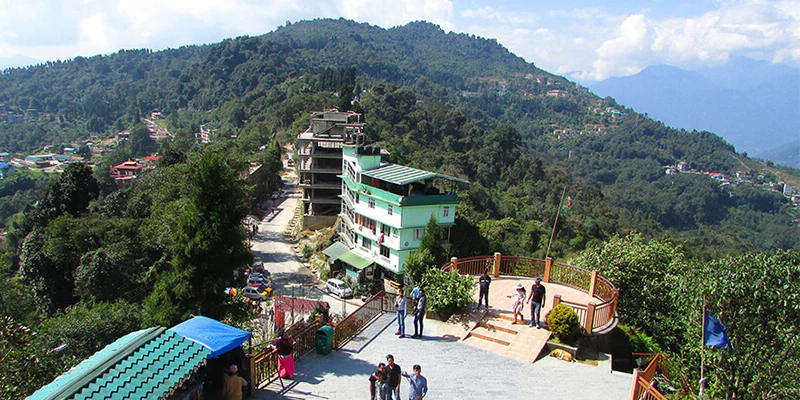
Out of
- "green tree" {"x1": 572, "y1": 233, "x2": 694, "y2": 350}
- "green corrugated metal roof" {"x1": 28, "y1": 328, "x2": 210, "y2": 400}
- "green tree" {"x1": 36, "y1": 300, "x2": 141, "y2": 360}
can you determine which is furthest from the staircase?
"green tree" {"x1": 36, "y1": 300, "x2": 141, "y2": 360}

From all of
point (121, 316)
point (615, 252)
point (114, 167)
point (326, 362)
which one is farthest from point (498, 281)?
point (114, 167)

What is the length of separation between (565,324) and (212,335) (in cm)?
897

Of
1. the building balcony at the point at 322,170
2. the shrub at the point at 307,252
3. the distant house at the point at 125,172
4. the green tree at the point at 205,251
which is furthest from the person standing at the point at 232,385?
the distant house at the point at 125,172

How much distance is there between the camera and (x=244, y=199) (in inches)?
1228

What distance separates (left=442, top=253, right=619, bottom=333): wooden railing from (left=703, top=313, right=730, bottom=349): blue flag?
10.9ft

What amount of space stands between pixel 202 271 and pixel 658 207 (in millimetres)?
124523

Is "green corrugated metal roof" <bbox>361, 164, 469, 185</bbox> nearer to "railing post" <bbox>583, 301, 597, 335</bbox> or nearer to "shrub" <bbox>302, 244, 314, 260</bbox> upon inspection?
"shrub" <bbox>302, 244, 314, 260</bbox>

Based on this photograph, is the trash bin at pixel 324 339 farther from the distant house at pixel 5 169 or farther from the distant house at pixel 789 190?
the distant house at pixel 789 190

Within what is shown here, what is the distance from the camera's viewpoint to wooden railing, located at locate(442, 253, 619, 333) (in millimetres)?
15413

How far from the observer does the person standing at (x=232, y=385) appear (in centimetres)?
1012

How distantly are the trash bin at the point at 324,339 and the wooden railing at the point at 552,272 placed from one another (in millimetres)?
5671

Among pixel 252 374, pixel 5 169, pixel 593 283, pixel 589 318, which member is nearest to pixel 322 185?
pixel 593 283

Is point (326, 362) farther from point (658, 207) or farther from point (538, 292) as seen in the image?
point (658, 207)

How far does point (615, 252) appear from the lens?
21.2m
